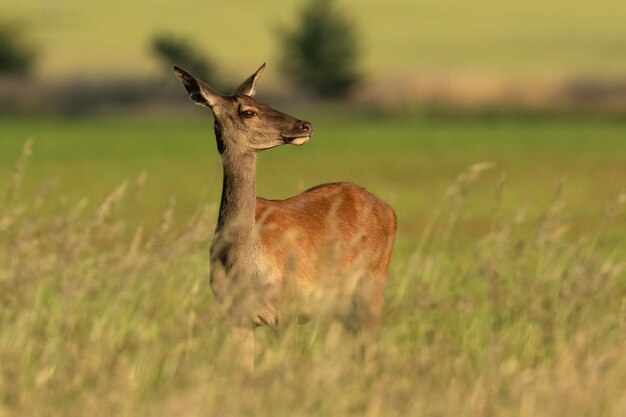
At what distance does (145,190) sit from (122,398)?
1896 centimetres

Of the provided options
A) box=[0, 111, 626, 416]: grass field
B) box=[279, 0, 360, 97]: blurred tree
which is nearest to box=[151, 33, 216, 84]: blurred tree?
box=[279, 0, 360, 97]: blurred tree

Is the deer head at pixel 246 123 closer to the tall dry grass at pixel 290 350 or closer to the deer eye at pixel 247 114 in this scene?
the deer eye at pixel 247 114

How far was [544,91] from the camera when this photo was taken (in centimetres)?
5862

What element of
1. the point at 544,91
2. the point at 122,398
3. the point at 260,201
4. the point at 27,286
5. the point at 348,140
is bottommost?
the point at 122,398

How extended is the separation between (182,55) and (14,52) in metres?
11.4

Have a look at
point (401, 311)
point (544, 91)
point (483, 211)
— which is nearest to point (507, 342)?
point (401, 311)

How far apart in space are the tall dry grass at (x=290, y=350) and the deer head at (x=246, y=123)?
23.8 inches

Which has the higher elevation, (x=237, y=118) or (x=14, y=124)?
(x=14, y=124)

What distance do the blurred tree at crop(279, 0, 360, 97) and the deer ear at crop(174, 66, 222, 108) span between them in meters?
61.9

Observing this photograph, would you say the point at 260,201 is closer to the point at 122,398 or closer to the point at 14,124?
the point at 122,398

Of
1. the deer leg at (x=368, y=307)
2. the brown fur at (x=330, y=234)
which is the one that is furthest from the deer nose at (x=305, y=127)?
the deer leg at (x=368, y=307)

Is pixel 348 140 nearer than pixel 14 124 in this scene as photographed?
Yes

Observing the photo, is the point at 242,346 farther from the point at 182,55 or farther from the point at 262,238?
the point at 182,55

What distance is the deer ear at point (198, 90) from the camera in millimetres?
8641
